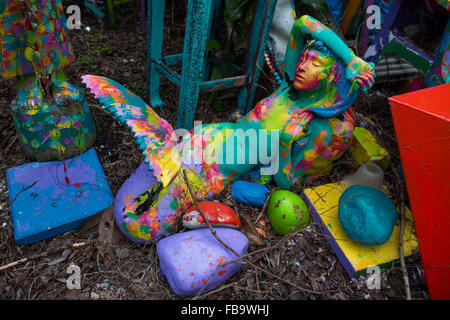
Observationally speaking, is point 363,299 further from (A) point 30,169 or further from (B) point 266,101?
(A) point 30,169

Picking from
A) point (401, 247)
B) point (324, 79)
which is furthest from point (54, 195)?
point (401, 247)

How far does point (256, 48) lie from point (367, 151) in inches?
37.1

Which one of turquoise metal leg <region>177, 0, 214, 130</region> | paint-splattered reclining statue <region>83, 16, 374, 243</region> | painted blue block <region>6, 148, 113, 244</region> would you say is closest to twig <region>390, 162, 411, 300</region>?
paint-splattered reclining statue <region>83, 16, 374, 243</region>

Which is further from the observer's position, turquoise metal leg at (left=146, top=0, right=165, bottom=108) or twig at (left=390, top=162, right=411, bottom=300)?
turquoise metal leg at (left=146, top=0, right=165, bottom=108)

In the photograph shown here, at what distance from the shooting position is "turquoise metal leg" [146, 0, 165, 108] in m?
→ 2.17

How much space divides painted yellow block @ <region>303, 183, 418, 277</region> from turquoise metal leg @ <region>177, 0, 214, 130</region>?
0.86 meters

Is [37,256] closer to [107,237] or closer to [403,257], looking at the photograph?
[107,237]

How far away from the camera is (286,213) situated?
66.2 inches

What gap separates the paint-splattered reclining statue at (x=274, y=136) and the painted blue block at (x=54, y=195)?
0.19 metres

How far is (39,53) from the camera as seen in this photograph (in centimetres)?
168

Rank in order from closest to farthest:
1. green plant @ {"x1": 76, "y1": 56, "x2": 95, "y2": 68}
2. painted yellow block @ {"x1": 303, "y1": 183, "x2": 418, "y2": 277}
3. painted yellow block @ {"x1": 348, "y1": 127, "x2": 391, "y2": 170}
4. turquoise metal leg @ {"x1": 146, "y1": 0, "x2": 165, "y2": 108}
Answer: painted yellow block @ {"x1": 303, "y1": 183, "x2": 418, "y2": 277}
painted yellow block @ {"x1": 348, "y1": 127, "x2": 391, "y2": 170}
turquoise metal leg @ {"x1": 146, "y1": 0, "x2": 165, "y2": 108}
green plant @ {"x1": 76, "y1": 56, "x2": 95, "y2": 68}

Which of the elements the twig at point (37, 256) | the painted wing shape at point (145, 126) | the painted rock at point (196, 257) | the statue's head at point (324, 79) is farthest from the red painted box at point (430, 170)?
the twig at point (37, 256)

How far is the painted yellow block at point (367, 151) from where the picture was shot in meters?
2.04

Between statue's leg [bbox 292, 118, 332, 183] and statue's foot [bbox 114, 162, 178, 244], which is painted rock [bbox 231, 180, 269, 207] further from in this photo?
statue's foot [bbox 114, 162, 178, 244]
